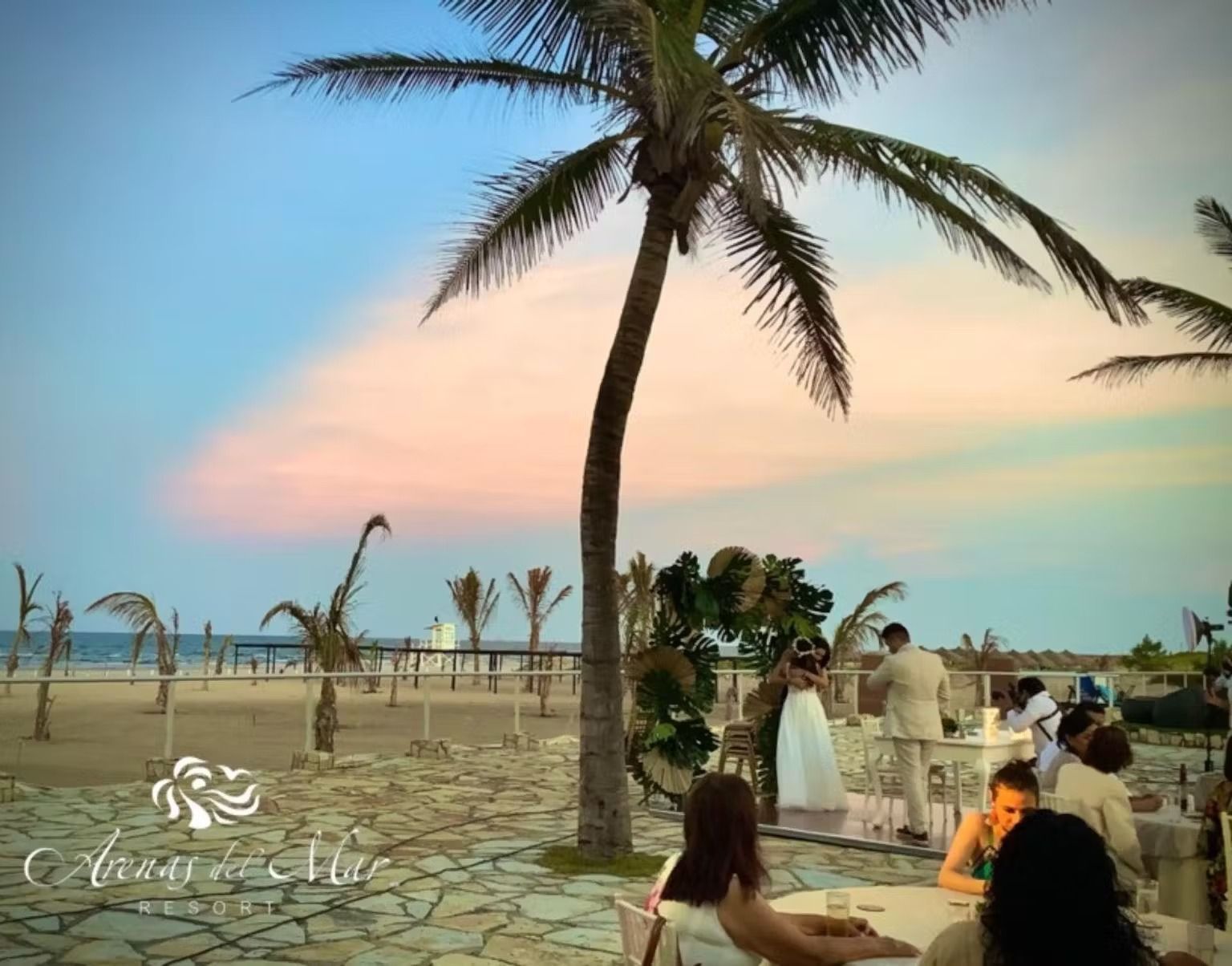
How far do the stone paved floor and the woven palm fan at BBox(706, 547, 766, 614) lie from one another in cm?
214

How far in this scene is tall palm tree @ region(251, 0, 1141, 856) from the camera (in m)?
7.21

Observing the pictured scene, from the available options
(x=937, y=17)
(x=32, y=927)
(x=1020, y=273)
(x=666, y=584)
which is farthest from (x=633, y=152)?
(x=32, y=927)

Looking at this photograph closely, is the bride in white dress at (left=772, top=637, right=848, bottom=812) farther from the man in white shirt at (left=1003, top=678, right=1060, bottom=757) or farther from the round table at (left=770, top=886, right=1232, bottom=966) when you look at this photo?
the round table at (left=770, top=886, right=1232, bottom=966)

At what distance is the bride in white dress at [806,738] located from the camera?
1025 centimetres

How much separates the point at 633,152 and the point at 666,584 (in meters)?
3.67

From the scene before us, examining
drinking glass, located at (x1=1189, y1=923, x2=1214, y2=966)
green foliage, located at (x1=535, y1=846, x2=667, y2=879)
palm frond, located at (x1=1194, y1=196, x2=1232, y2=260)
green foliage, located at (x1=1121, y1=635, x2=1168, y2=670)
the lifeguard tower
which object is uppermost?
palm frond, located at (x1=1194, y1=196, x2=1232, y2=260)

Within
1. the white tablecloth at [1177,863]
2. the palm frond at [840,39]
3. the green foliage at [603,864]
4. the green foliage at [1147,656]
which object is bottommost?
the green foliage at [603,864]

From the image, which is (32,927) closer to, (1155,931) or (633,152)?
(1155,931)

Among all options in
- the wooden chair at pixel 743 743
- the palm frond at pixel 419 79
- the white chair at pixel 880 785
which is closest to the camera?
the palm frond at pixel 419 79

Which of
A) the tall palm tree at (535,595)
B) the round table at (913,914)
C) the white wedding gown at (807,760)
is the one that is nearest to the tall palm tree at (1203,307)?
the white wedding gown at (807,760)

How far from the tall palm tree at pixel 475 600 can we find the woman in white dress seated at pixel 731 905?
27739 mm

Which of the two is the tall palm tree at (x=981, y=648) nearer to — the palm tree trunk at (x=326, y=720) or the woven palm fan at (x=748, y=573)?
the palm tree trunk at (x=326, y=720)

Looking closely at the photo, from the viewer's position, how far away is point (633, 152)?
846 centimetres

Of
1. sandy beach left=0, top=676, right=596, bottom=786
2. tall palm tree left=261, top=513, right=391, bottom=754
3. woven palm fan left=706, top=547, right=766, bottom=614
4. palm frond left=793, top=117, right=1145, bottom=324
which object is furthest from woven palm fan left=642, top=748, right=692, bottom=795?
tall palm tree left=261, top=513, right=391, bottom=754
